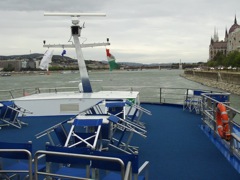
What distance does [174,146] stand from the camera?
6.88m

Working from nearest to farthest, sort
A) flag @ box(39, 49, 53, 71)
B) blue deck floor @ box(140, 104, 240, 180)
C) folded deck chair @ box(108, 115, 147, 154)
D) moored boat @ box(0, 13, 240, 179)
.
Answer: moored boat @ box(0, 13, 240, 179), blue deck floor @ box(140, 104, 240, 180), folded deck chair @ box(108, 115, 147, 154), flag @ box(39, 49, 53, 71)

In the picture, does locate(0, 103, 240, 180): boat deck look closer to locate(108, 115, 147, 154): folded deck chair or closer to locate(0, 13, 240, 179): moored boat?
locate(0, 13, 240, 179): moored boat

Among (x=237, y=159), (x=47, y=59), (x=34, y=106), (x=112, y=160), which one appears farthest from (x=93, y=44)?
(x=112, y=160)

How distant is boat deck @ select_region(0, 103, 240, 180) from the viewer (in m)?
5.21

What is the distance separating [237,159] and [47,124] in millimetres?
6009

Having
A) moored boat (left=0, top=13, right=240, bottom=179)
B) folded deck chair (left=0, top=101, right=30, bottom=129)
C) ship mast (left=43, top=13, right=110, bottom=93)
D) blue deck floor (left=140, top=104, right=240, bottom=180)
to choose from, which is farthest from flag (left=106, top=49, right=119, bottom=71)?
folded deck chair (left=0, top=101, right=30, bottom=129)

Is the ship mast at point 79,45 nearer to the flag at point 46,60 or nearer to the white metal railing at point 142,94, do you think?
the flag at point 46,60

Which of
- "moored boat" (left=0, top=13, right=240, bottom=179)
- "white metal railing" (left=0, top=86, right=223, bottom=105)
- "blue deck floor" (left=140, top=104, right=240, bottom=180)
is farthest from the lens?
"white metal railing" (left=0, top=86, right=223, bottom=105)

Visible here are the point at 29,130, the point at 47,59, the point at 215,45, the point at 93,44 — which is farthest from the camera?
the point at 215,45

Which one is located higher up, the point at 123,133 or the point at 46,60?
the point at 46,60

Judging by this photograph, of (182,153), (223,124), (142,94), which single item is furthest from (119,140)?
(142,94)

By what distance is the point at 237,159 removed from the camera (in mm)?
5578

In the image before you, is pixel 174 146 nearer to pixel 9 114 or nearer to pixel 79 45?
pixel 9 114

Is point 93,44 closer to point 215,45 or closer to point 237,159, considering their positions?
point 237,159
